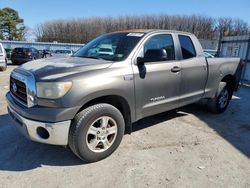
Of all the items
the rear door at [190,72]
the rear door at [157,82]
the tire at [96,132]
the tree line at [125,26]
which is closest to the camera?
the tire at [96,132]

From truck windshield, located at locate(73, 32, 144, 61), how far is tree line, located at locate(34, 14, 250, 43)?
5691 centimetres

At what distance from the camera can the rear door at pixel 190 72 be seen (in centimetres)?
460

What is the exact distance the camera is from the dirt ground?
3049 mm

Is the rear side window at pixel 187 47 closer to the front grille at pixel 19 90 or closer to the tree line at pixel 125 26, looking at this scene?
the front grille at pixel 19 90

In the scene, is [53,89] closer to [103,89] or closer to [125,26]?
[103,89]

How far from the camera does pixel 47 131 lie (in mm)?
3027

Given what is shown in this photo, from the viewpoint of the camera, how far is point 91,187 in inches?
114

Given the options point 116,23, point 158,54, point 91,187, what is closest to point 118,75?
point 158,54

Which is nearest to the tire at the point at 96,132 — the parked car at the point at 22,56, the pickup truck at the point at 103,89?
the pickup truck at the point at 103,89

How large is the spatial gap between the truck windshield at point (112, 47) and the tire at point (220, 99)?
2728 millimetres

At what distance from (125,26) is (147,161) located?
63.3 metres

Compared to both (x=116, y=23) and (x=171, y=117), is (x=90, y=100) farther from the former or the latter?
(x=116, y=23)

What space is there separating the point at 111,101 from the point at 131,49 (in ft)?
2.89

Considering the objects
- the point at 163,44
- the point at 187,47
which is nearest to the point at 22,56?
the point at 187,47
